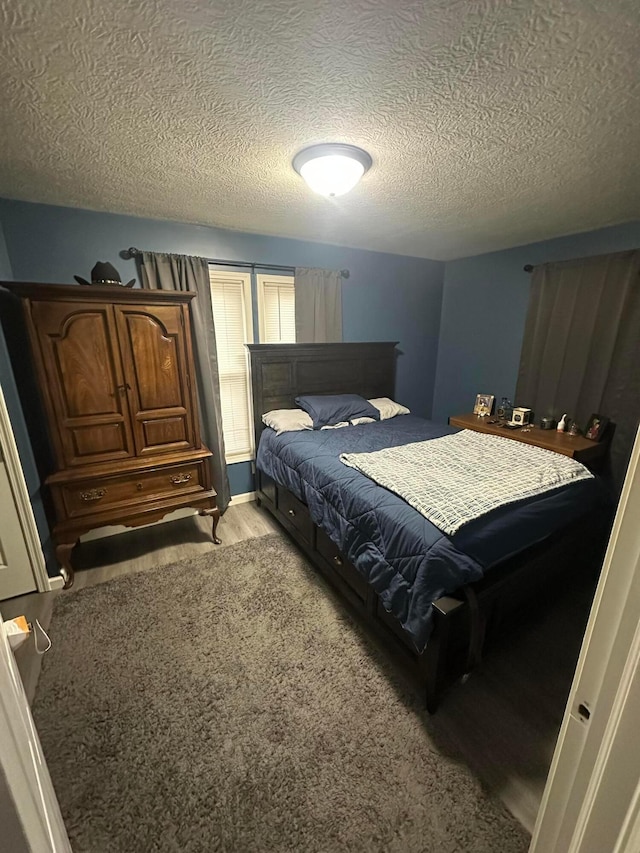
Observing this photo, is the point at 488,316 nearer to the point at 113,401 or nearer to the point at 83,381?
the point at 113,401

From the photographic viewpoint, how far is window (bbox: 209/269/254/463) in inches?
117

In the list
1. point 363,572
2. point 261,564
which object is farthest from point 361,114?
point 261,564

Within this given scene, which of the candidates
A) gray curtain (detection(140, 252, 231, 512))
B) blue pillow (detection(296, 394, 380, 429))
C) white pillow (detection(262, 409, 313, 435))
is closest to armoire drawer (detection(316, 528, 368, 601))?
white pillow (detection(262, 409, 313, 435))

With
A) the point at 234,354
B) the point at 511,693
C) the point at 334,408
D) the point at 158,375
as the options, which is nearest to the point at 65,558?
the point at 158,375

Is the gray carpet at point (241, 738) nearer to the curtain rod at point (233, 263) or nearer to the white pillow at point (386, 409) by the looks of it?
the white pillow at point (386, 409)

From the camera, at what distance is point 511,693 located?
63.4 inches

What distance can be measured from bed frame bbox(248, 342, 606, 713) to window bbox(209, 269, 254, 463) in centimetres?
14

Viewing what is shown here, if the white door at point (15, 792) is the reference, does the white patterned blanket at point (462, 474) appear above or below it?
below

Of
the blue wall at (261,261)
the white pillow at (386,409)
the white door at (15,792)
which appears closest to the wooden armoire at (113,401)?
the blue wall at (261,261)

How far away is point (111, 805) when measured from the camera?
1220mm

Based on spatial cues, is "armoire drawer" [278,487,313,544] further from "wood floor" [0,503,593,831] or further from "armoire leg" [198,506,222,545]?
"wood floor" [0,503,593,831]

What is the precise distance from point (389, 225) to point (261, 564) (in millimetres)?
2791

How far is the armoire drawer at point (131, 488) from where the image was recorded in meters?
2.20

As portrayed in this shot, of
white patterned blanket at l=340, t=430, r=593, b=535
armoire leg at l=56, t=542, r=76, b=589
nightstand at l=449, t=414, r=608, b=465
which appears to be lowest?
armoire leg at l=56, t=542, r=76, b=589
